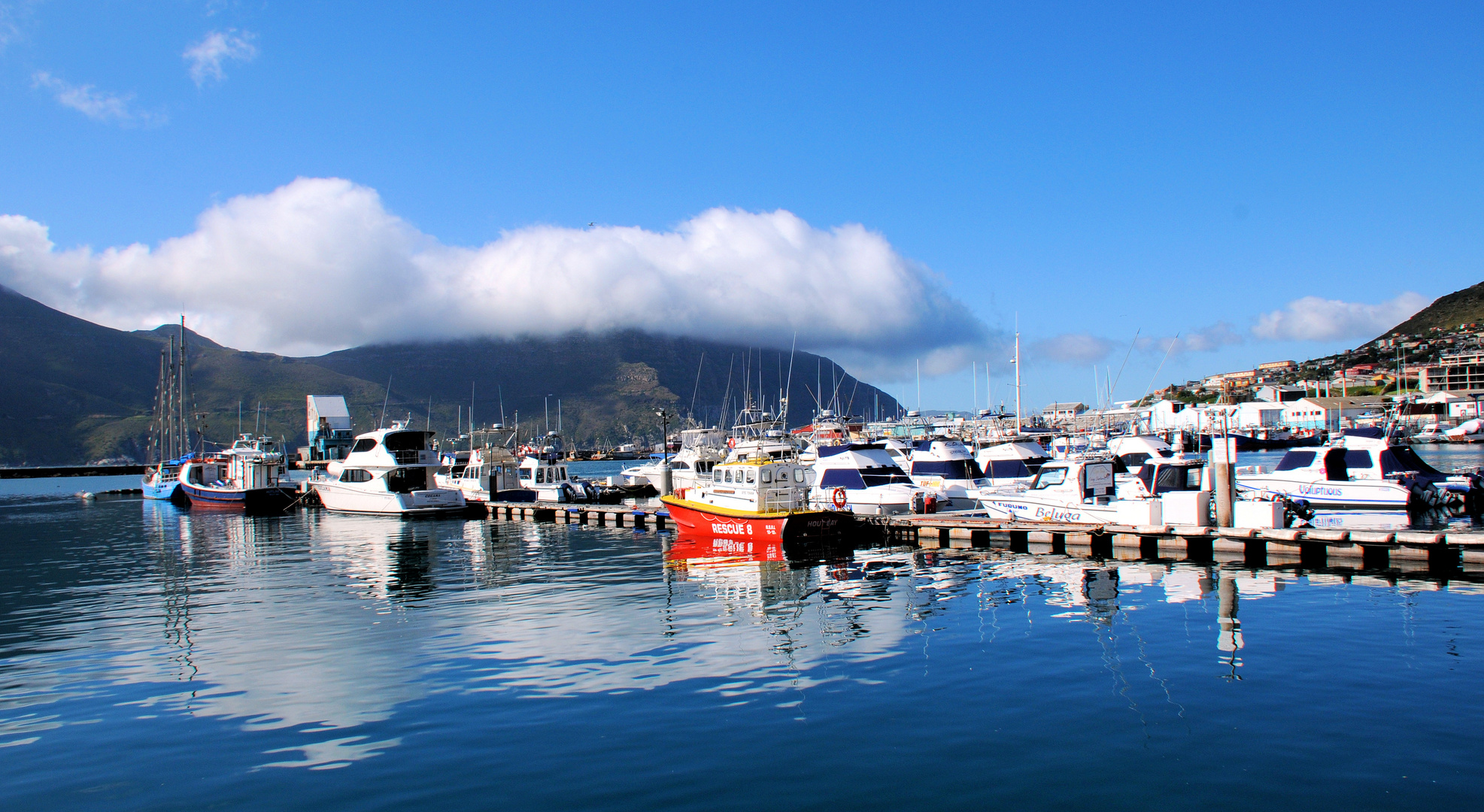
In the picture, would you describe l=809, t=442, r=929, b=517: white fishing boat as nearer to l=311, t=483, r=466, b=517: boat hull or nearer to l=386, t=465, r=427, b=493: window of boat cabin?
l=311, t=483, r=466, b=517: boat hull

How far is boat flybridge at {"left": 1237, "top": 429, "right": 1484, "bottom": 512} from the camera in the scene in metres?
30.4

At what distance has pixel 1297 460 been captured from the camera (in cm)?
3269

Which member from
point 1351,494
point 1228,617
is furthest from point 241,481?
point 1351,494

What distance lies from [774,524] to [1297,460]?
64.0ft

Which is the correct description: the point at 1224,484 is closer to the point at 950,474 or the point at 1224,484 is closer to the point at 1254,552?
the point at 1254,552

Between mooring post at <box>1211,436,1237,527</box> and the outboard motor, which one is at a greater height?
mooring post at <box>1211,436,1237,527</box>

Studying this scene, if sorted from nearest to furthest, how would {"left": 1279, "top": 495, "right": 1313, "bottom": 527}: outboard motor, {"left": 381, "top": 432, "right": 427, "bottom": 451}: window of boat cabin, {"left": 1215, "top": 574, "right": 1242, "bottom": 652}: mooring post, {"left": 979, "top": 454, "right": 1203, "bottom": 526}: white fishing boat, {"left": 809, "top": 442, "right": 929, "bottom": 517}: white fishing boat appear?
{"left": 1215, "top": 574, "right": 1242, "bottom": 652}: mooring post
{"left": 1279, "top": 495, "right": 1313, "bottom": 527}: outboard motor
{"left": 979, "top": 454, "right": 1203, "bottom": 526}: white fishing boat
{"left": 809, "top": 442, "right": 929, "bottom": 517}: white fishing boat
{"left": 381, "top": 432, "right": 427, "bottom": 451}: window of boat cabin

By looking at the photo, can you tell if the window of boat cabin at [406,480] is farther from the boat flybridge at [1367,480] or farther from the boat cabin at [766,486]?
the boat flybridge at [1367,480]

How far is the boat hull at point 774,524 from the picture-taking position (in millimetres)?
29219

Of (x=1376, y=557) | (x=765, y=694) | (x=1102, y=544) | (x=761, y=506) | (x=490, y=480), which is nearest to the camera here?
(x=765, y=694)

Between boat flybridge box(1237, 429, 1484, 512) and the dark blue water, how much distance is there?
10.2 meters

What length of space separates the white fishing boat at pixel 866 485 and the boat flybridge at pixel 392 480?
23.8 metres

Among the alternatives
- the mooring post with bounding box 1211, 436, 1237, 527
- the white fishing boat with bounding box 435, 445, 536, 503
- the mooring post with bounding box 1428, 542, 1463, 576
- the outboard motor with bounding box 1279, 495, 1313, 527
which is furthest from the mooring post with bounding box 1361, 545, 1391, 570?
the white fishing boat with bounding box 435, 445, 536, 503

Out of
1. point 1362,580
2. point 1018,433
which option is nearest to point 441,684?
point 1362,580
